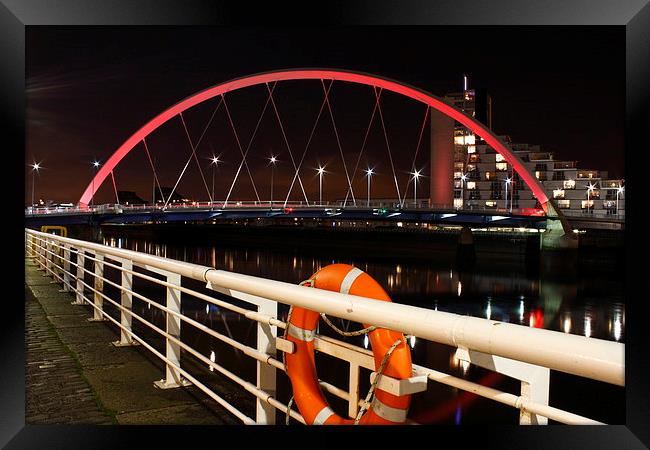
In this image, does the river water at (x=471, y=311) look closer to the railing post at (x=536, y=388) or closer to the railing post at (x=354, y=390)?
the railing post at (x=354, y=390)

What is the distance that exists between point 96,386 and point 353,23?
8.65ft

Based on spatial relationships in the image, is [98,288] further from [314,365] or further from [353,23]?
[353,23]

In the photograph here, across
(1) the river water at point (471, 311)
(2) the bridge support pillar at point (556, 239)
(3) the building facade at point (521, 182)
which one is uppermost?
(3) the building facade at point (521, 182)

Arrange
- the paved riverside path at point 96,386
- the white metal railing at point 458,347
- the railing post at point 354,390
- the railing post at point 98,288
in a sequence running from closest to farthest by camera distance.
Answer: the white metal railing at point 458,347
the railing post at point 354,390
the paved riverside path at point 96,386
the railing post at point 98,288

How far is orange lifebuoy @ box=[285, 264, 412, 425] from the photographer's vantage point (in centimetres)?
180

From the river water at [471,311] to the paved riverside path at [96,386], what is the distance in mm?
573

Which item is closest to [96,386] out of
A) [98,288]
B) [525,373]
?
[98,288]

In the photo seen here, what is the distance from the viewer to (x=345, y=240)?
210 ft

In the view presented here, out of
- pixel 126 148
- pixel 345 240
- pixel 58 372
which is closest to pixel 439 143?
pixel 345 240

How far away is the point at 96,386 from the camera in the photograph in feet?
11.3

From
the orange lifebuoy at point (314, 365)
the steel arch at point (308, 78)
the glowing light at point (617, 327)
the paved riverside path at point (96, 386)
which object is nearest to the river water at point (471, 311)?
the glowing light at point (617, 327)

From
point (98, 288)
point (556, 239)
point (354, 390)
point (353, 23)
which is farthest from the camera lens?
point (556, 239)

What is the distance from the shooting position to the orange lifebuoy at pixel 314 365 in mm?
1804

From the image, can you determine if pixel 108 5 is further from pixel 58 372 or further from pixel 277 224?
pixel 277 224
